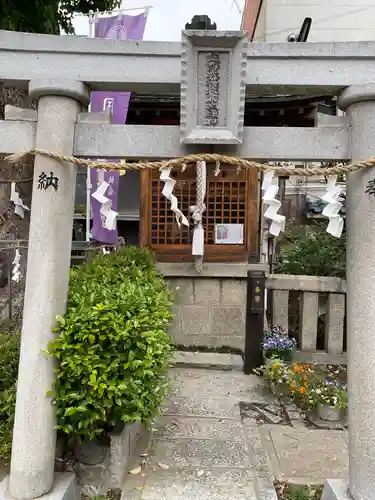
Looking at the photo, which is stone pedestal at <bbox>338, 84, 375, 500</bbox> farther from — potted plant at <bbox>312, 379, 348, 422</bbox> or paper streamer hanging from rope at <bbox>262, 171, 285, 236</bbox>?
potted plant at <bbox>312, 379, 348, 422</bbox>

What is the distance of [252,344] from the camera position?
21.7ft

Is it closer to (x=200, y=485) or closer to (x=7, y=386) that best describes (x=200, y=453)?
(x=200, y=485)

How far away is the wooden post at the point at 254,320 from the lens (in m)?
6.52

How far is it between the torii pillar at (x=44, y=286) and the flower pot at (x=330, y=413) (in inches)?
124

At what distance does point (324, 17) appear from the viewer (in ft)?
51.5

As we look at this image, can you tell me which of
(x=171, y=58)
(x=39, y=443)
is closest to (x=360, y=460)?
(x=39, y=443)

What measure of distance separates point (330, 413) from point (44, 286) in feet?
12.5

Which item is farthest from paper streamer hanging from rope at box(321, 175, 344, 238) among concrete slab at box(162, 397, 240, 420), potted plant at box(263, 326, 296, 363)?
potted plant at box(263, 326, 296, 363)

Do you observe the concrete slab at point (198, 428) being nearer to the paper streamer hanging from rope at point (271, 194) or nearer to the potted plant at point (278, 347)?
the potted plant at point (278, 347)

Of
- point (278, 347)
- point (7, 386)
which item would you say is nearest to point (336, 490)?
point (7, 386)

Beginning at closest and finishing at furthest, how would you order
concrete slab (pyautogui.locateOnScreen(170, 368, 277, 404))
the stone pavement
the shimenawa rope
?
the shimenawa rope → the stone pavement → concrete slab (pyautogui.locateOnScreen(170, 368, 277, 404))

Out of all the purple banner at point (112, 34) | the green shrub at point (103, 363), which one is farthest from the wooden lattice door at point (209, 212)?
the green shrub at point (103, 363)

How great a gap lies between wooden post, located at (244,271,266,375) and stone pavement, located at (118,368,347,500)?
90cm

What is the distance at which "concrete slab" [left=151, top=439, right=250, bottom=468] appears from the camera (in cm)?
398
